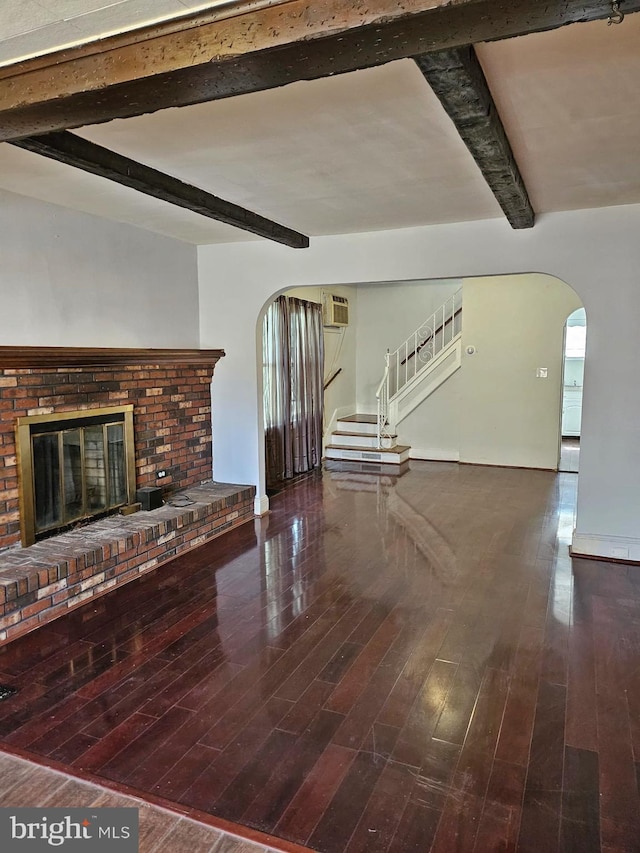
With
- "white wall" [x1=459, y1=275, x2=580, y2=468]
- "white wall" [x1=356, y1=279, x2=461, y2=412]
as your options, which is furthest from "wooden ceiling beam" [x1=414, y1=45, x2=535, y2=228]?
"white wall" [x1=356, y1=279, x2=461, y2=412]

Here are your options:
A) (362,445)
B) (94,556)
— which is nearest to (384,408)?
(362,445)

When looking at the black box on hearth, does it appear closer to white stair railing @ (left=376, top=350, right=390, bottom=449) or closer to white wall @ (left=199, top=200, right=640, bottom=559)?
white wall @ (left=199, top=200, right=640, bottom=559)

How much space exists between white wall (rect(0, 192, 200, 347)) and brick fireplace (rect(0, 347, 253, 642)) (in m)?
0.19

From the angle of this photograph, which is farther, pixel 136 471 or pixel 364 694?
pixel 136 471

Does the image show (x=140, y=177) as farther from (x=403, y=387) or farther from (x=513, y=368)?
(x=403, y=387)

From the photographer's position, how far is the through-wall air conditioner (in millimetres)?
8203

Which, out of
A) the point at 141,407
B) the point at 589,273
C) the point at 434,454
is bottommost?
the point at 434,454

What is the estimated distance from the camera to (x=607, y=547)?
4188mm

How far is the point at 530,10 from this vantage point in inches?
54.2

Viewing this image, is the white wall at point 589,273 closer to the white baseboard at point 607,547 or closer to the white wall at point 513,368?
the white baseboard at point 607,547

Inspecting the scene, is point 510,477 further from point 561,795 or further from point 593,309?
point 561,795

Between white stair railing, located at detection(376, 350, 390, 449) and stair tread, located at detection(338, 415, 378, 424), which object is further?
stair tread, located at detection(338, 415, 378, 424)

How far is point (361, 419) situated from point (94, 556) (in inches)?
228

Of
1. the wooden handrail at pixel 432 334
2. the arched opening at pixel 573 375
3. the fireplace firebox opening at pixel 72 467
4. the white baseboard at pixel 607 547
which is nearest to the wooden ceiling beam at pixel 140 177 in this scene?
the fireplace firebox opening at pixel 72 467
